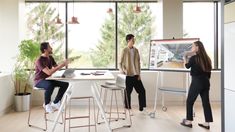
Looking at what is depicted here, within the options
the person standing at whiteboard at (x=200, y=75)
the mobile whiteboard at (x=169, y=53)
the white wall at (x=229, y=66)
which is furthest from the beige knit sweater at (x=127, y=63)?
the white wall at (x=229, y=66)

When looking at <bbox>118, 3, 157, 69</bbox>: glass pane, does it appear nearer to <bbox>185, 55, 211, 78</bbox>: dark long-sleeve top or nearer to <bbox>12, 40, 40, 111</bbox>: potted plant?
<bbox>12, 40, 40, 111</bbox>: potted plant

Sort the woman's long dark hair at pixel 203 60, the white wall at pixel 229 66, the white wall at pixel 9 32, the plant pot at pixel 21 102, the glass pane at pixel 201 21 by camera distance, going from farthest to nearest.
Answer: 1. the glass pane at pixel 201 21
2. the white wall at pixel 9 32
3. the plant pot at pixel 21 102
4. the woman's long dark hair at pixel 203 60
5. the white wall at pixel 229 66

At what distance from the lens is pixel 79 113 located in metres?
5.64

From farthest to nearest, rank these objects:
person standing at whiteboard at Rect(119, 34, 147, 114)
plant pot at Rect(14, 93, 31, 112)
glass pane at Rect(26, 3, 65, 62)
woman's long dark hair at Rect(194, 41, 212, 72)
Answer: glass pane at Rect(26, 3, 65, 62)
plant pot at Rect(14, 93, 31, 112)
person standing at whiteboard at Rect(119, 34, 147, 114)
woman's long dark hair at Rect(194, 41, 212, 72)

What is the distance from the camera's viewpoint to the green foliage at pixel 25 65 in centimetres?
561

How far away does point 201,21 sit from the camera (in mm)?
6816

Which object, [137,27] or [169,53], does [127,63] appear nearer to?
[169,53]

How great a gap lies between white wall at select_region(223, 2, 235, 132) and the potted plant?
3.77 m

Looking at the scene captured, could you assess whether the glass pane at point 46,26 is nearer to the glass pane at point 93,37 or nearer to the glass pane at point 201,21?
the glass pane at point 93,37

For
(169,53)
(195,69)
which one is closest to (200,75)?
(195,69)

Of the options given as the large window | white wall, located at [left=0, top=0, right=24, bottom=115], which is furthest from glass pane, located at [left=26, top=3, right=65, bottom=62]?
white wall, located at [left=0, top=0, right=24, bottom=115]

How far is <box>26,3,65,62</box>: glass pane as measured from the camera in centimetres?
665

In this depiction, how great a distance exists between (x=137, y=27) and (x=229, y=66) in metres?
3.65

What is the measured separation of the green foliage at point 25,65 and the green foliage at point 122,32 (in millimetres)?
1539
